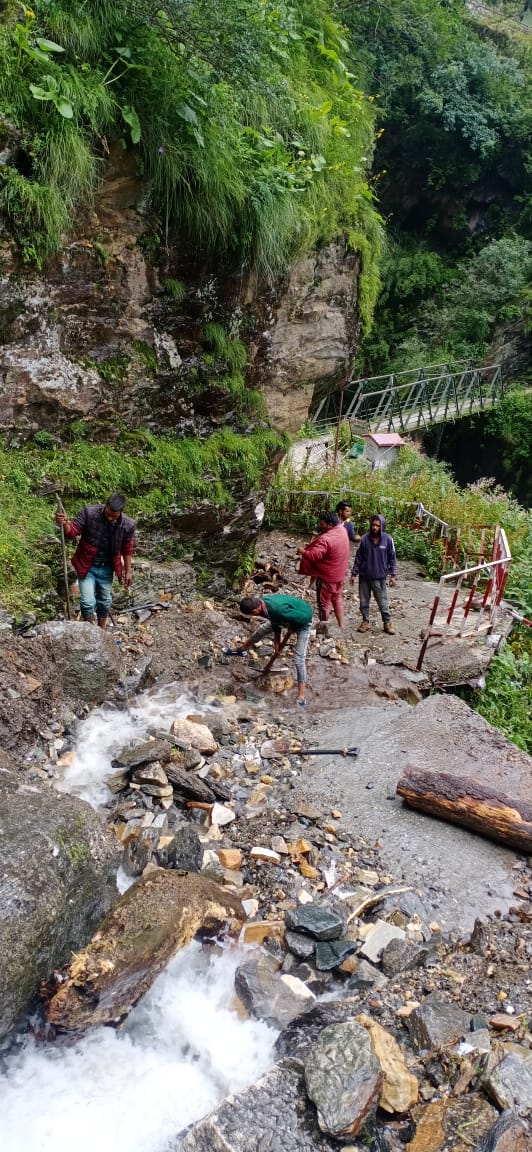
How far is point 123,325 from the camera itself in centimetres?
696

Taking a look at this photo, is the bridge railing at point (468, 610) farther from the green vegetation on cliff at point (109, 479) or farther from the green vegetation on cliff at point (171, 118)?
the green vegetation on cliff at point (171, 118)

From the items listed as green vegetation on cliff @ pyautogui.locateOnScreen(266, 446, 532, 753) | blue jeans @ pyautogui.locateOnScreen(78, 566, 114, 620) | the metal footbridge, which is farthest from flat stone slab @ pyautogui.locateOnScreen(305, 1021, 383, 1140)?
the metal footbridge

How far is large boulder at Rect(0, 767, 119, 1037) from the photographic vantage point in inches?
121

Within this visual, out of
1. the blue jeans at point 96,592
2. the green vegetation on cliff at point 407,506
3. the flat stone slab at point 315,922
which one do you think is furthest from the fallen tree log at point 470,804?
the green vegetation on cliff at point 407,506

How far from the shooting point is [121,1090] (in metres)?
3.15

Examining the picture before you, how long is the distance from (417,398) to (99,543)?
1787cm

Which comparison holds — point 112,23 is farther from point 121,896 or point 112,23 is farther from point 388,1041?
point 388,1041

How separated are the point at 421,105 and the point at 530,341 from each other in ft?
28.9

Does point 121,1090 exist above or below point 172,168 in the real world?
below

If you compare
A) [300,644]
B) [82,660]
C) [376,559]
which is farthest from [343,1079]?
[376,559]

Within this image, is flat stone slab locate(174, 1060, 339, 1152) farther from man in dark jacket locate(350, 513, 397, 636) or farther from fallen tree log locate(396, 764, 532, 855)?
man in dark jacket locate(350, 513, 397, 636)

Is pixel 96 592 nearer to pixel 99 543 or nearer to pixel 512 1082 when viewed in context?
pixel 99 543

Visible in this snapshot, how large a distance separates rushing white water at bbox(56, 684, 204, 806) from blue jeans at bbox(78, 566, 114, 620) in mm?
983

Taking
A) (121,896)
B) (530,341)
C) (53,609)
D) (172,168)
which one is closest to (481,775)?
(121,896)
